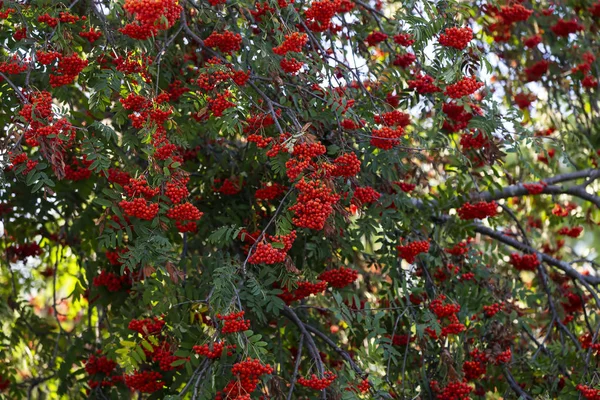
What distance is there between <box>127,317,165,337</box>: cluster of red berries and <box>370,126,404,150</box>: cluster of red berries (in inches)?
50.5

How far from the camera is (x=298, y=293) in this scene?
4.19 metres

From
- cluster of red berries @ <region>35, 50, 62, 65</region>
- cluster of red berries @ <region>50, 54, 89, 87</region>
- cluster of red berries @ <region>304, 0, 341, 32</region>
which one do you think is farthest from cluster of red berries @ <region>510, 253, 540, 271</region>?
cluster of red berries @ <region>35, 50, 62, 65</region>

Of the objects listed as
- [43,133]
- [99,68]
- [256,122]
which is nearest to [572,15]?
[256,122]

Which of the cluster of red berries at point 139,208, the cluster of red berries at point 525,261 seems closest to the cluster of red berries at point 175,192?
the cluster of red berries at point 139,208

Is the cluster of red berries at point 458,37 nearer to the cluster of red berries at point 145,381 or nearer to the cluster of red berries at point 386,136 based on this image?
the cluster of red berries at point 386,136

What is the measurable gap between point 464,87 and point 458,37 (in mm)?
250

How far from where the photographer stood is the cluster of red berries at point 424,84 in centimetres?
473

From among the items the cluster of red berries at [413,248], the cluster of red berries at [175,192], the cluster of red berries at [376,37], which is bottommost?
the cluster of red berries at [175,192]

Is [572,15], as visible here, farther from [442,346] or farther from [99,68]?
[99,68]

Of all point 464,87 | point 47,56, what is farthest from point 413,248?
point 47,56

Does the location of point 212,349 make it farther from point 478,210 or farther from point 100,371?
point 478,210

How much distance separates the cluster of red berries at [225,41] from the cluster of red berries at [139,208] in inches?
39.6

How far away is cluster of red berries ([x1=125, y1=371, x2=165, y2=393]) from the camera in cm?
400

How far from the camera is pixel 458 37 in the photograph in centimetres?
410
